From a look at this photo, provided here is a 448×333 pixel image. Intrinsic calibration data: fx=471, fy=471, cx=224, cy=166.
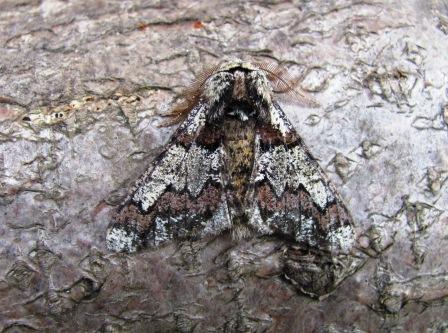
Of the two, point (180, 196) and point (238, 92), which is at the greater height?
point (238, 92)

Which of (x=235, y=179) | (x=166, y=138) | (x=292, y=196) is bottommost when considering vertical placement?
(x=292, y=196)

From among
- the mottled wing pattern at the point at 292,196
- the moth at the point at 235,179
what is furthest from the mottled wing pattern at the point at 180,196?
the mottled wing pattern at the point at 292,196

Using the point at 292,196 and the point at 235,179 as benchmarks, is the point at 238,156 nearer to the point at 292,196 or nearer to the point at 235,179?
the point at 235,179

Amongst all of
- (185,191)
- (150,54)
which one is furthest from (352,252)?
(150,54)

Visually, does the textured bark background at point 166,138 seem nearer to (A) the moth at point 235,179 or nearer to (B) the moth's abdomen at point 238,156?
(A) the moth at point 235,179

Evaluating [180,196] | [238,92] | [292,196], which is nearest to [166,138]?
[180,196]

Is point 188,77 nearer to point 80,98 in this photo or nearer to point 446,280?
point 80,98
